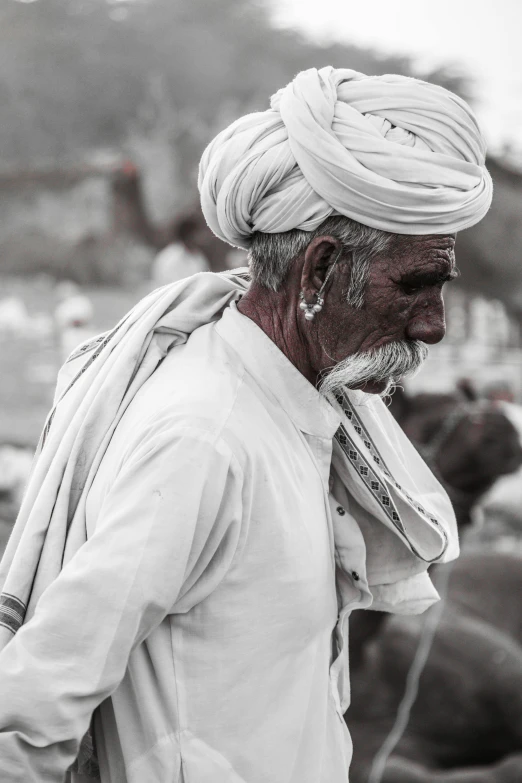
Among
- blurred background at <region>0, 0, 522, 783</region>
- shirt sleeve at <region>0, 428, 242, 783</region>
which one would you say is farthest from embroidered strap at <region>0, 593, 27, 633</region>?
blurred background at <region>0, 0, 522, 783</region>

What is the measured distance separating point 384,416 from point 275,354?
0.42 m

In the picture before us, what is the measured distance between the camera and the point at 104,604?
3.96 feet

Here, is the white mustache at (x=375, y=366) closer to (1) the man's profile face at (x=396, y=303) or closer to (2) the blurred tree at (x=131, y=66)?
(1) the man's profile face at (x=396, y=303)

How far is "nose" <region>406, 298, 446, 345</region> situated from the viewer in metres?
1.58

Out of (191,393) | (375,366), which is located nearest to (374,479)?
(375,366)

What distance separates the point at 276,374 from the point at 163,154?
3665 millimetres

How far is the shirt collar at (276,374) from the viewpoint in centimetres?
151

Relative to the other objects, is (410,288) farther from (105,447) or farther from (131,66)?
(131,66)

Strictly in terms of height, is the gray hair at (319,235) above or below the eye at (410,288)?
above

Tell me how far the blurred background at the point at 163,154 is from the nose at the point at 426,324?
117 inches

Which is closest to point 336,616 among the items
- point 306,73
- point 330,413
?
point 330,413

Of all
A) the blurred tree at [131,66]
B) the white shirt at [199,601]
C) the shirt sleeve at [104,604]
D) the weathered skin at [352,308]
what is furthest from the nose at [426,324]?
the blurred tree at [131,66]

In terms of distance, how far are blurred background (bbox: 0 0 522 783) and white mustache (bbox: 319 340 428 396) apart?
2937 millimetres

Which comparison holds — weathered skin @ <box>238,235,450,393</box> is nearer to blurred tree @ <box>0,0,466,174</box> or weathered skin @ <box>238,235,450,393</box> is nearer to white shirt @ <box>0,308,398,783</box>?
white shirt @ <box>0,308,398,783</box>
